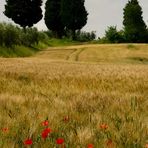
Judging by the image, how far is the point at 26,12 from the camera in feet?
273

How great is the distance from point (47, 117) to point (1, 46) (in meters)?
55.4

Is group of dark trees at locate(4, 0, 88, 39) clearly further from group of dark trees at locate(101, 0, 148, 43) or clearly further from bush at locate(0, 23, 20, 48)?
bush at locate(0, 23, 20, 48)

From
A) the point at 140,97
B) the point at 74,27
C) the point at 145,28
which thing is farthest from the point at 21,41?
the point at 140,97

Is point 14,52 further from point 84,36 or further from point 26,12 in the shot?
point 84,36

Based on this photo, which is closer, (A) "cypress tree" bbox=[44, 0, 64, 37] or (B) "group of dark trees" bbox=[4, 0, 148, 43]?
(B) "group of dark trees" bbox=[4, 0, 148, 43]

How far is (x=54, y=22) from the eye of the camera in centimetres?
9919

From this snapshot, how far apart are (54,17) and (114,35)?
13566 mm

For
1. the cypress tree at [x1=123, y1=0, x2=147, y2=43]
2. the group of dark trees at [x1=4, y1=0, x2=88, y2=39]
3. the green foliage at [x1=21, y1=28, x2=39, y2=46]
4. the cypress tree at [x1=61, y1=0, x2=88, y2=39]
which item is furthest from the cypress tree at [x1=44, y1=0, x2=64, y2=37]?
the green foliage at [x1=21, y1=28, x2=39, y2=46]

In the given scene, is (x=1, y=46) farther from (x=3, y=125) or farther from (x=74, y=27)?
(x=3, y=125)

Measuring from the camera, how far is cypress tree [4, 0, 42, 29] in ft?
274

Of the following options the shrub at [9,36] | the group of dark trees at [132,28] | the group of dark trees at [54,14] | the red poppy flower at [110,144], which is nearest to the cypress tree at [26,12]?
the group of dark trees at [54,14]

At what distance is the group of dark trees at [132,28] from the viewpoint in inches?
3646

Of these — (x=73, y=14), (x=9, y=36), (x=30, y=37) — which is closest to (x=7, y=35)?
(x=9, y=36)

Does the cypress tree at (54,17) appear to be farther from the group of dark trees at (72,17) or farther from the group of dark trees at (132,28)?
the group of dark trees at (132,28)
